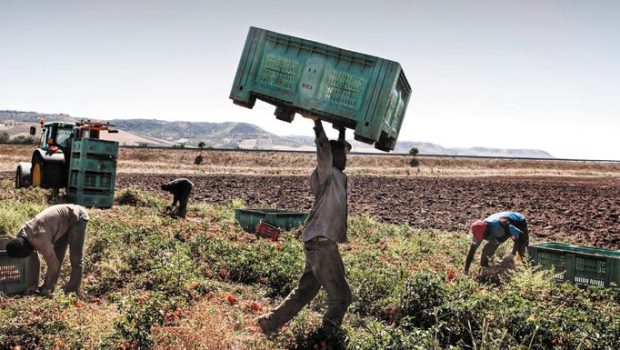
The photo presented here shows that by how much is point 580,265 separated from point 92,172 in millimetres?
12965

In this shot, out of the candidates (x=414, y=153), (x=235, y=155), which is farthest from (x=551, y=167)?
(x=235, y=155)

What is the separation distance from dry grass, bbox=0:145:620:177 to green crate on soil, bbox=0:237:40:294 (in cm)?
3815

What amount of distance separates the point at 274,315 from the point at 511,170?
53.6 meters

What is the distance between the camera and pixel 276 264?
8750 mm

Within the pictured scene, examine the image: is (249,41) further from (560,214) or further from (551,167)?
(551,167)

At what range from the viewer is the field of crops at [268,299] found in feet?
Result: 18.1

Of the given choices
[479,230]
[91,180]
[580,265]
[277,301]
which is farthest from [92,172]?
[580,265]

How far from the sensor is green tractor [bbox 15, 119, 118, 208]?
52.1ft

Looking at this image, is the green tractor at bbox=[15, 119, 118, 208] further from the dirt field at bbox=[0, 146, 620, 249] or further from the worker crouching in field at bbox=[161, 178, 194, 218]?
the dirt field at bbox=[0, 146, 620, 249]

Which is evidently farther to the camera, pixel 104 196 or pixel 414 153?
pixel 414 153

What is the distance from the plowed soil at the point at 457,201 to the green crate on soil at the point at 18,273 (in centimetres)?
1317

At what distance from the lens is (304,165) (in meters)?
53.1

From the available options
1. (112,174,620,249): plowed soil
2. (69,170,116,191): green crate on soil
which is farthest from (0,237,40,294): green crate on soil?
(112,174,620,249): plowed soil

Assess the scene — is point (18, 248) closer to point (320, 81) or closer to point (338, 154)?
point (338, 154)
